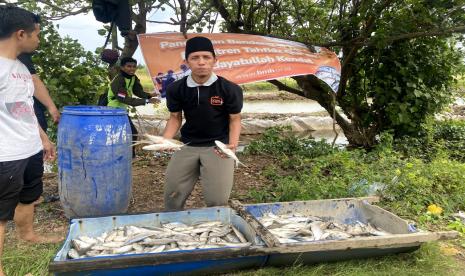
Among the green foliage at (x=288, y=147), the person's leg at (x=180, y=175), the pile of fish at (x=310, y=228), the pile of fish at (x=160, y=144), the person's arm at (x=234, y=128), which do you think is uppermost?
the person's arm at (x=234, y=128)

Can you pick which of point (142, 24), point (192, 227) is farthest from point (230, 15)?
point (192, 227)

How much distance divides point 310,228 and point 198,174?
125 centimetres

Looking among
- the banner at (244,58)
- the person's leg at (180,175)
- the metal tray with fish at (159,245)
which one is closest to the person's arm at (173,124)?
the person's leg at (180,175)

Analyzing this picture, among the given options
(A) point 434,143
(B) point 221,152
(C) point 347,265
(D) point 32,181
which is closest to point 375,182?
(C) point 347,265

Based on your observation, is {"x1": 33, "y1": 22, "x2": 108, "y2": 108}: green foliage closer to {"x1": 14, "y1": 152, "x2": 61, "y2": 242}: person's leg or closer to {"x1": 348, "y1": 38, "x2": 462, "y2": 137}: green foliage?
{"x1": 14, "y1": 152, "x2": 61, "y2": 242}: person's leg

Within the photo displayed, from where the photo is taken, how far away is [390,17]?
26.0 feet

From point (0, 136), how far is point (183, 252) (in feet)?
5.33

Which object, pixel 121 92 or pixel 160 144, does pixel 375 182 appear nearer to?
pixel 160 144

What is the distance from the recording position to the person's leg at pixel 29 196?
376 cm

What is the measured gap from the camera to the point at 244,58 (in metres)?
6.86

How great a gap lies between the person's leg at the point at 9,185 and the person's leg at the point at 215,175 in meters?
1.59

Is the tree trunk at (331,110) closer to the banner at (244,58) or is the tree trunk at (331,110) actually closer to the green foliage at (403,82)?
the green foliage at (403,82)

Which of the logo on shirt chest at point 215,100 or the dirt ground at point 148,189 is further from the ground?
the logo on shirt chest at point 215,100

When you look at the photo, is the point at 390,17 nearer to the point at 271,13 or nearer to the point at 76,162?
the point at 271,13
